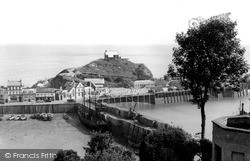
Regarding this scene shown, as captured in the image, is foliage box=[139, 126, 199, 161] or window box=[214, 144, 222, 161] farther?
foliage box=[139, 126, 199, 161]

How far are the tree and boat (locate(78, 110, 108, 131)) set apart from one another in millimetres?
33798

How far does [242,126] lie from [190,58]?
356 inches

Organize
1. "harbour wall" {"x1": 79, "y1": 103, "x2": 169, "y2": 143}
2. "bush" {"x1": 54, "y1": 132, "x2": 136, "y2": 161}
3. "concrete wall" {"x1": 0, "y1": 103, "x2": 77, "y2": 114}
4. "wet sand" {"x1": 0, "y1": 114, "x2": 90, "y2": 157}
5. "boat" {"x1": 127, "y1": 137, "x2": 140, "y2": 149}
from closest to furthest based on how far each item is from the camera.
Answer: "bush" {"x1": 54, "y1": 132, "x2": 136, "y2": 161}
"boat" {"x1": 127, "y1": 137, "x2": 140, "y2": 149}
"wet sand" {"x1": 0, "y1": 114, "x2": 90, "y2": 157}
"harbour wall" {"x1": 79, "y1": 103, "x2": 169, "y2": 143}
"concrete wall" {"x1": 0, "y1": 103, "x2": 77, "y2": 114}

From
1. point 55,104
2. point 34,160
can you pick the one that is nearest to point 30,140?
point 34,160

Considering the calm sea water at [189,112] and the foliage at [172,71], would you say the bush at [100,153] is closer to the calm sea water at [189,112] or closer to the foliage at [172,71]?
the foliage at [172,71]

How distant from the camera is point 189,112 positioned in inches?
3374

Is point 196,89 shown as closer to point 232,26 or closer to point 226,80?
point 226,80

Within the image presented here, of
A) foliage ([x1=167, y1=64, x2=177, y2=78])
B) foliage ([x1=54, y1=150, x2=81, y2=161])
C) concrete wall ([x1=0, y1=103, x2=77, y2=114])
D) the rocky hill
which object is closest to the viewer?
foliage ([x1=167, y1=64, x2=177, y2=78])

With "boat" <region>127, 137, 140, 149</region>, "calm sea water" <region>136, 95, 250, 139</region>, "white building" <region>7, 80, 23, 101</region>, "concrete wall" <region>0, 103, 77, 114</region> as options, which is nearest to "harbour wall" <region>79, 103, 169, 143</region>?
"boat" <region>127, 137, 140, 149</region>

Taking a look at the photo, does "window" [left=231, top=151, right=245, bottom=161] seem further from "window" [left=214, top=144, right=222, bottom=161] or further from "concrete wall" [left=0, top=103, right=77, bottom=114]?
"concrete wall" [left=0, top=103, right=77, bottom=114]

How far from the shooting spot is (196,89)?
90.2ft

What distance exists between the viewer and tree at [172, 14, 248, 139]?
2589cm

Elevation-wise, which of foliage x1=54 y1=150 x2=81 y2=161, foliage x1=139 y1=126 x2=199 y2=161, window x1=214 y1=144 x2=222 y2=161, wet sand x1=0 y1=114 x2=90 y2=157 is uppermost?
window x1=214 y1=144 x2=222 y2=161

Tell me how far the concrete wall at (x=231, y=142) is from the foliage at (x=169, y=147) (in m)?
8.69
